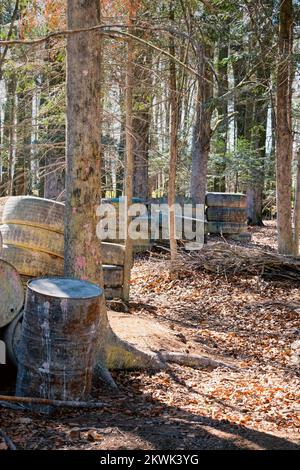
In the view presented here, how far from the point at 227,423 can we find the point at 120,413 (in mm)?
890

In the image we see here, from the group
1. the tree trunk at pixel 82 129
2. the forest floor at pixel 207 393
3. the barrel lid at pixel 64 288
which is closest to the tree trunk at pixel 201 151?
the forest floor at pixel 207 393

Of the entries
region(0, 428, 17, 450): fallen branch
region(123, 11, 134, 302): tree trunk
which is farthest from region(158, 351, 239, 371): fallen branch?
region(123, 11, 134, 302): tree trunk

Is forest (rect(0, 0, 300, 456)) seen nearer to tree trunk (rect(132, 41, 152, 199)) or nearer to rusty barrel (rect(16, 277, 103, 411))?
rusty barrel (rect(16, 277, 103, 411))

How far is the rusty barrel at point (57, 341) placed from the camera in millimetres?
4414

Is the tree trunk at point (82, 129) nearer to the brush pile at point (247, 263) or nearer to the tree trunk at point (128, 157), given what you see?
the tree trunk at point (128, 157)

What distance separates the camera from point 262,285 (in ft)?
33.2

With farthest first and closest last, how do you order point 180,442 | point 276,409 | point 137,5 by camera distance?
1. point 137,5
2. point 276,409
3. point 180,442

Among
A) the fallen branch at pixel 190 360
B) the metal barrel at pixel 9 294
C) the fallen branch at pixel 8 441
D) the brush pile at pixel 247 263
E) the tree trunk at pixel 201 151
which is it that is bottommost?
the fallen branch at pixel 190 360

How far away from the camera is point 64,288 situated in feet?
15.2

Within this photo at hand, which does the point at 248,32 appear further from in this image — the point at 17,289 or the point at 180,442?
the point at 180,442

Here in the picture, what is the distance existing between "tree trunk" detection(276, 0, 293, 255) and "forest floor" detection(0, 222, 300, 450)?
232 centimetres

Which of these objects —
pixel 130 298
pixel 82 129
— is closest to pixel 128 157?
pixel 130 298

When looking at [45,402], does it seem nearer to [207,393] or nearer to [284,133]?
[207,393]
